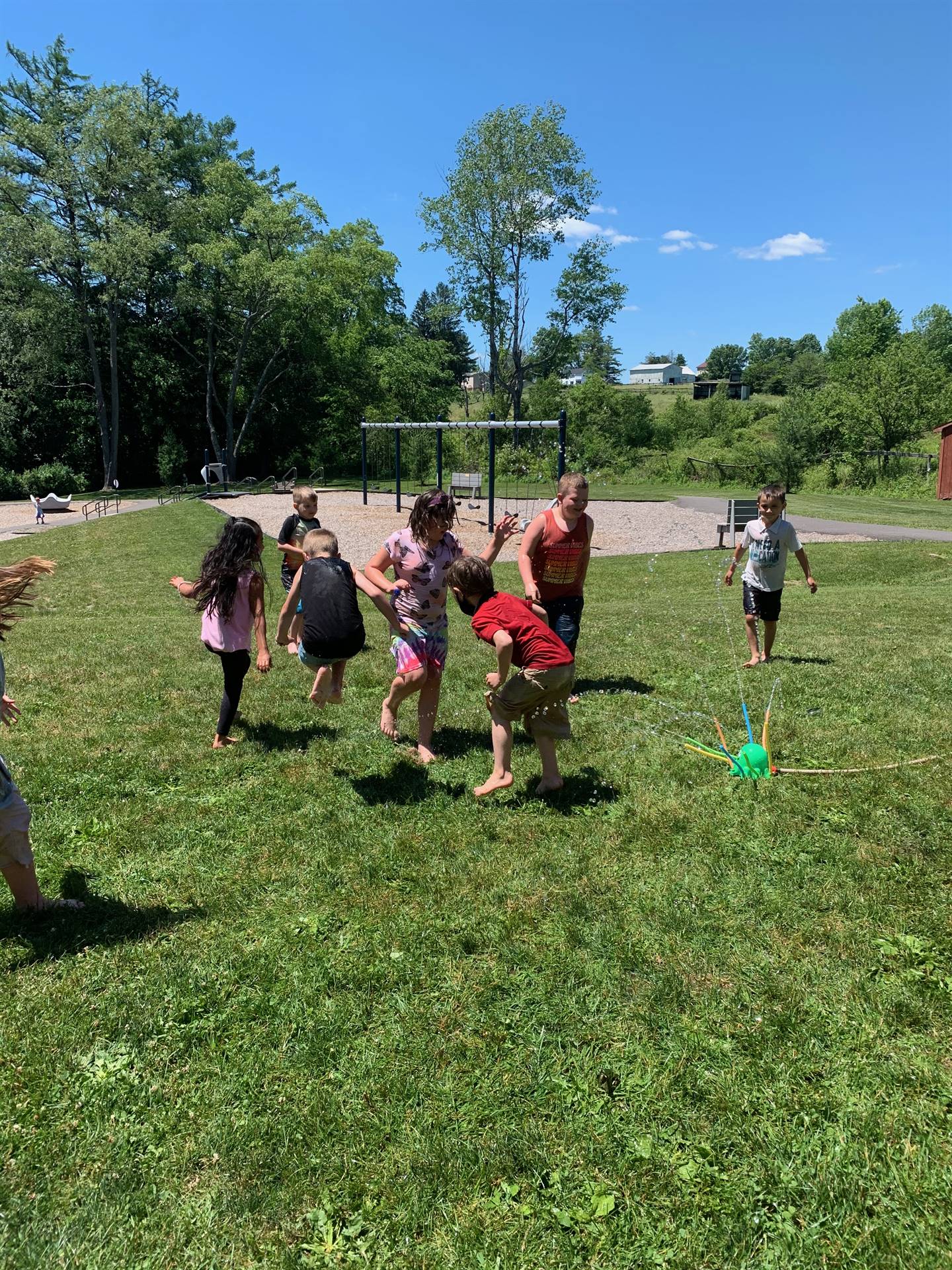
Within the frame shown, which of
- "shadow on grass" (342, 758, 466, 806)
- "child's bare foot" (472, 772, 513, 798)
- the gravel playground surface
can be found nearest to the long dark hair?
"shadow on grass" (342, 758, 466, 806)

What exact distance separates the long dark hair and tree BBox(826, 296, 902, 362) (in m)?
72.4

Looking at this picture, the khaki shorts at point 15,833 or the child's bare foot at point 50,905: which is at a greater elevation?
the khaki shorts at point 15,833

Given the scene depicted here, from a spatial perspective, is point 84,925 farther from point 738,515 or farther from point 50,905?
point 738,515

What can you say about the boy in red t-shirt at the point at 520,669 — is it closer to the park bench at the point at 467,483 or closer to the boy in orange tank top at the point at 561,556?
the boy in orange tank top at the point at 561,556

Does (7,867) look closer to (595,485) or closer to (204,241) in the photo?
(595,485)

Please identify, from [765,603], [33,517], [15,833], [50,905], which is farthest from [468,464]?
[15,833]

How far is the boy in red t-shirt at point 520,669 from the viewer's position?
4.54m

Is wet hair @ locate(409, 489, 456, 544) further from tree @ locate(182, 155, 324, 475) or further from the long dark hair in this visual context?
tree @ locate(182, 155, 324, 475)

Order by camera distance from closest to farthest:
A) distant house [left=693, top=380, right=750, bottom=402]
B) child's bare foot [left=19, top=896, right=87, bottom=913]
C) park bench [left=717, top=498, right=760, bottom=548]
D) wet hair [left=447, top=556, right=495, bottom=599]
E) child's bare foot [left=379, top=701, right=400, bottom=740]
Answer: child's bare foot [left=19, top=896, right=87, bottom=913] < wet hair [left=447, top=556, right=495, bottom=599] < child's bare foot [left=379, top=701, right=400, bottom=740] < park bench [left=717, top=498, right=760, bottom=548] < distant house [left=693, top=380, right=750, bottom=402]

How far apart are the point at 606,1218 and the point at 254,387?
48.0m

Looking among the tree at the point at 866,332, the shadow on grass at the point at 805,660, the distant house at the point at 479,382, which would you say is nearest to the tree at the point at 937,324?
the tree at the point at 866,332

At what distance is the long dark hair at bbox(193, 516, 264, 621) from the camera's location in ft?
17.6

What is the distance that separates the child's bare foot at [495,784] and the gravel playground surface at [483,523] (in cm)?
1077

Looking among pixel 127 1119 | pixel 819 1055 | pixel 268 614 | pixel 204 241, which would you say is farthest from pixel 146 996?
pixel 204 241
